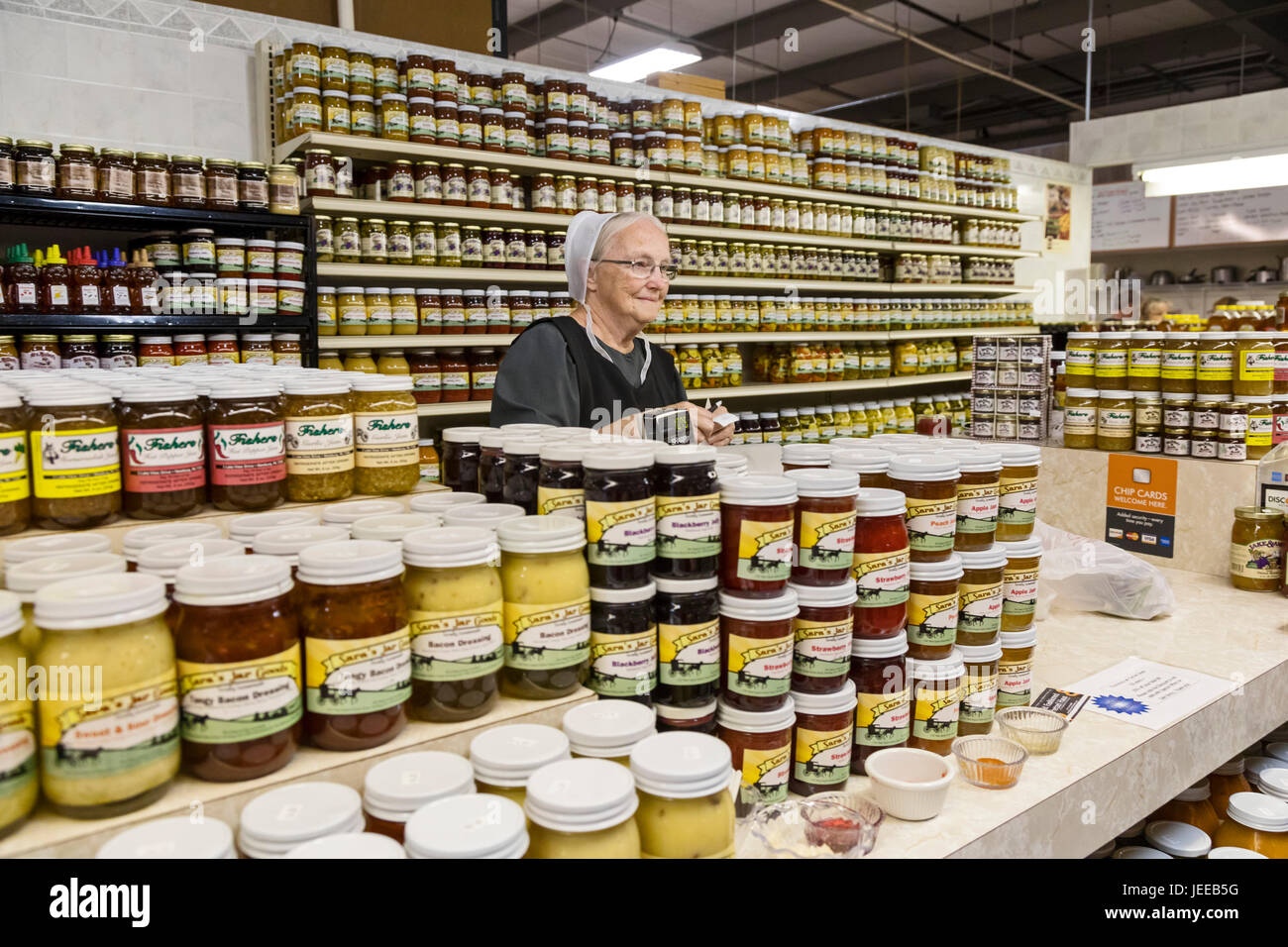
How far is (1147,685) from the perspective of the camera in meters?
1.94

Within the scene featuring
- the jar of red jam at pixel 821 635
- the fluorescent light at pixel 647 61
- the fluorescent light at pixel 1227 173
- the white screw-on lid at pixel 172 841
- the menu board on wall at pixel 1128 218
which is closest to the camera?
the white screw-on lid at pixel 172 841

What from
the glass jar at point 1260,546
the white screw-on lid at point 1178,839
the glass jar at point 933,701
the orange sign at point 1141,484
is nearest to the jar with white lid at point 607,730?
the glass jar at point 933,701

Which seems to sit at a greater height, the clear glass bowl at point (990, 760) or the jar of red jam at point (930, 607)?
the jar of red jam at point (930, 607)

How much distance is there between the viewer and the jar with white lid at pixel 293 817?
0.86 meters

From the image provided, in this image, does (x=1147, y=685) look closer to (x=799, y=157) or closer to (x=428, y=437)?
(x=428, y=437)

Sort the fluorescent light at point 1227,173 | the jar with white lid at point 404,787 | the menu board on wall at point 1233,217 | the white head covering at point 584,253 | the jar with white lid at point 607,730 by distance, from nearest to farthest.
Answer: the jar with white lid at point 404,787 < the jar with white lid at point 607,730 < the white head covering at point 584,253 < the fluorescent light at point 1227,173 < the menu board on wall at point 1233,217

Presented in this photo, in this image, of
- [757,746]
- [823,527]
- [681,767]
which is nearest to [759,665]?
[757,746]

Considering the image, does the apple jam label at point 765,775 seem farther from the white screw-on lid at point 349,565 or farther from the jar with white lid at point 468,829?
the white screw-on lid at point 349,565

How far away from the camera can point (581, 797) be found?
0.92 meters

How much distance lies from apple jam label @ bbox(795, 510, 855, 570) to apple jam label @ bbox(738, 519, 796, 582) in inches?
2.7

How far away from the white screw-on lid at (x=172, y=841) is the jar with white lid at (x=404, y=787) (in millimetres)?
142

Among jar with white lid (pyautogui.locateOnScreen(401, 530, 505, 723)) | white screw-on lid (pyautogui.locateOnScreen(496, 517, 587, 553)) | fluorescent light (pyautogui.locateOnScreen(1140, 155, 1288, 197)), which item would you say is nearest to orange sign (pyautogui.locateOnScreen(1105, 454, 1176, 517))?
white screw-on lid (pyautogui.locateOnScreen(496, 517, 587, 553))

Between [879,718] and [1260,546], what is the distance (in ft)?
5.80
